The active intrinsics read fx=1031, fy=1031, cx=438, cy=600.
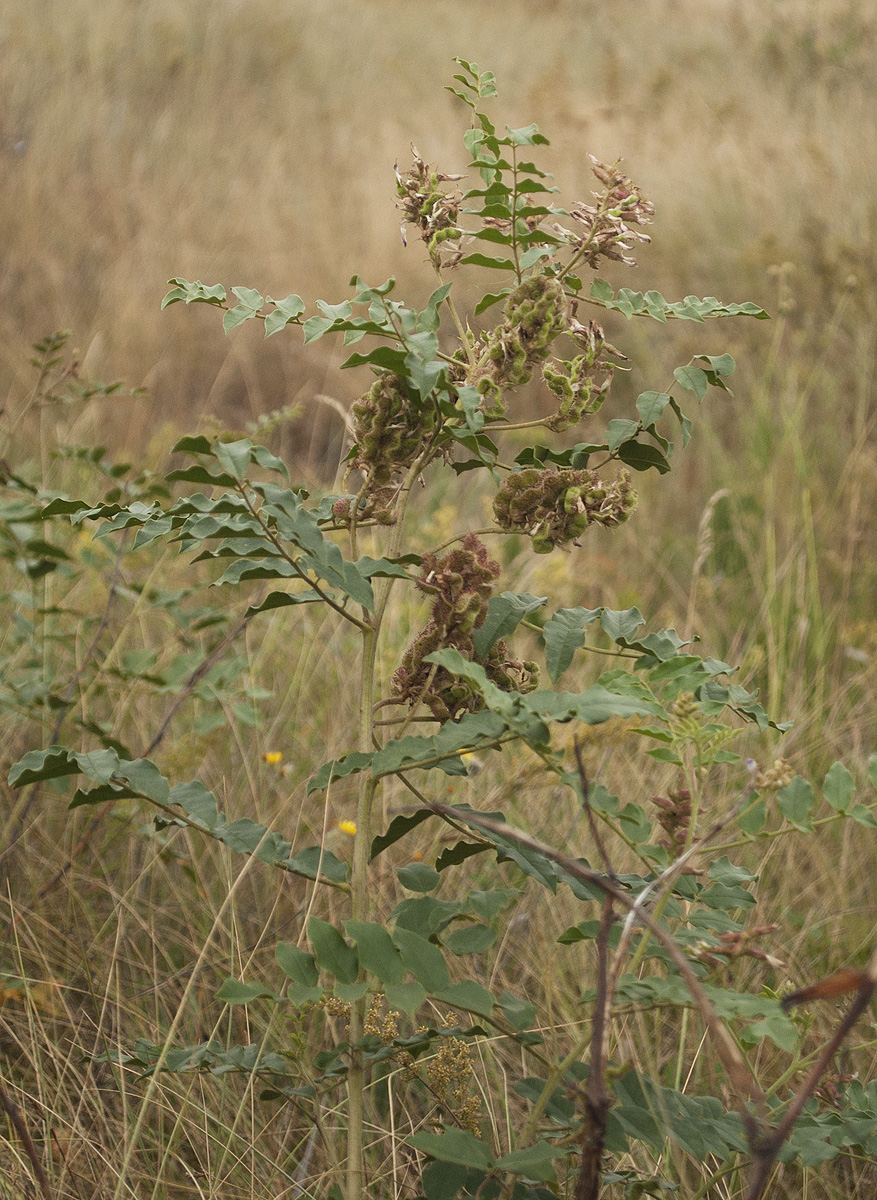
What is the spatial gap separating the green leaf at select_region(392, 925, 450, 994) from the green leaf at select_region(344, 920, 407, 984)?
0.03 ft

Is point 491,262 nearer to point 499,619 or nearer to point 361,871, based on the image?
point 499,619

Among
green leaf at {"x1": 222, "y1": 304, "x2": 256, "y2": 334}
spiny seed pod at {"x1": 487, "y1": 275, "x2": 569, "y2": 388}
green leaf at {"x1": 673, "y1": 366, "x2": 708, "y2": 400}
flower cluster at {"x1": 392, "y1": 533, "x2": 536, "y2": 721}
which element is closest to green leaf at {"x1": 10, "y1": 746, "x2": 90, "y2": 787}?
flower cluster at {"x1": 392, "y1": 533, "x2": 536, "y2": 721}

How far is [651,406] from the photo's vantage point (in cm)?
98

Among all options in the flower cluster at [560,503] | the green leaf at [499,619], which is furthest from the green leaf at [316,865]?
the flower cluster at [560,503]

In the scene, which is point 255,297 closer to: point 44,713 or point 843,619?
point 44,713

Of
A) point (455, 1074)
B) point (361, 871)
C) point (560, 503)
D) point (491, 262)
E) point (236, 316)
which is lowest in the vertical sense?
point (455, 1074)

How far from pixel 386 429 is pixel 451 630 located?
200 millimetres

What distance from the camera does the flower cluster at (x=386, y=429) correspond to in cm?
96

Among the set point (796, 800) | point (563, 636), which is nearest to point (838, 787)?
point (796, 800)

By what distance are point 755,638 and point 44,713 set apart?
178cm

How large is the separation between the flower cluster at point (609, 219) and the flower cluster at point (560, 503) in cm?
21

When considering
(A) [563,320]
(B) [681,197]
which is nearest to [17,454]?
(A) [563,320]

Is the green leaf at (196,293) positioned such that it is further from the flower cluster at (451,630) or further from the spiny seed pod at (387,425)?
the flower cluster at (451,630)

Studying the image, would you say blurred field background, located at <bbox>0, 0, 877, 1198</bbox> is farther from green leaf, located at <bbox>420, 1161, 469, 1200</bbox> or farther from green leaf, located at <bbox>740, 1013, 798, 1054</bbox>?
green leaf, located at <bbox>740, 1013, 798, 1054</bbox>
